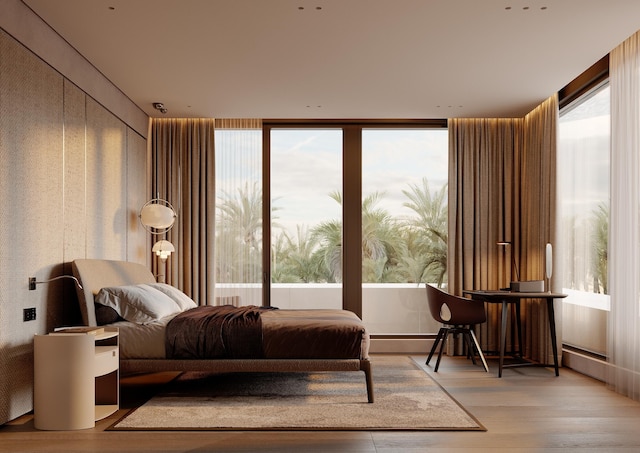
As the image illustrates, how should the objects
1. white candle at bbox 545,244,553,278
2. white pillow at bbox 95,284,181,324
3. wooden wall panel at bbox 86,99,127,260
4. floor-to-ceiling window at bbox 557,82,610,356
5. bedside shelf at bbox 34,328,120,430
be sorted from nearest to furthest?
bedside shelf at bbox 34,328,120,430, white pillow at bbox 95,284,181,324, wooden wall panel at bbox 86,99,127,260, floor-to-ceiling window at bbox 557,82,610,356, white candle at bbox 545,244,553,278

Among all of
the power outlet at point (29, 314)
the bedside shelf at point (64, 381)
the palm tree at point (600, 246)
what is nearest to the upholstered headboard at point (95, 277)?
the power outlet at point (29, 314)

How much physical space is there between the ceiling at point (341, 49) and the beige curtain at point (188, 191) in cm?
50

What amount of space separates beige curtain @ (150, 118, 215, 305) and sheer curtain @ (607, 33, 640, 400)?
402 cm

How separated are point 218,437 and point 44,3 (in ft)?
9.31

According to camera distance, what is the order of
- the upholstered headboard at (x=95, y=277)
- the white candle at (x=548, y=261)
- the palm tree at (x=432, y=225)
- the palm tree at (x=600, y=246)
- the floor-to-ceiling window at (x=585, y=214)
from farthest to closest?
1. the palm tree at (x=432, y=225)
2. the white candle at (x=548, y=261)
3. the floor-to-ceiling window at (x=585, y=214)
4. the palm tree at (x=600, y=246)
5. the upholstered headboard at (x=95, y=277)

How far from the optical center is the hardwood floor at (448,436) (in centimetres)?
345

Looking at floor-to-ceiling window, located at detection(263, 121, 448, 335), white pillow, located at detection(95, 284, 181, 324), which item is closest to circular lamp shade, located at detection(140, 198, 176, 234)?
floor-to-ceiling window, located at detection(263, 121, 448, 335)

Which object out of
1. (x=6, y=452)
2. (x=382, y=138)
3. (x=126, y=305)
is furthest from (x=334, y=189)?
(x=6, y=452)

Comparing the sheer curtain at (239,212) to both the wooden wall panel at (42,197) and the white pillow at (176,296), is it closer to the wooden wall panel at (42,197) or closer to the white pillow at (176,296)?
the white pillow at (176,296)

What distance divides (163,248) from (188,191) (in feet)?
2.57

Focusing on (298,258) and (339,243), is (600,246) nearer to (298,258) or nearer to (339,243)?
(339,243)

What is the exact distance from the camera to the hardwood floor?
3449 mm

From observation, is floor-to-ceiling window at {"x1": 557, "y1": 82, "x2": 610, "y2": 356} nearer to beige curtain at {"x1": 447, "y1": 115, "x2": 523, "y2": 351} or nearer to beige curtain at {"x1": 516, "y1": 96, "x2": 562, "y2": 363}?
beige curtain at {"x1": 516, "y1": 96, "x2": 562, "y2": 363}

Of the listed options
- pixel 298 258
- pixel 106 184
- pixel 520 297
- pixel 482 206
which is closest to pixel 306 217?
pixel 298 258
